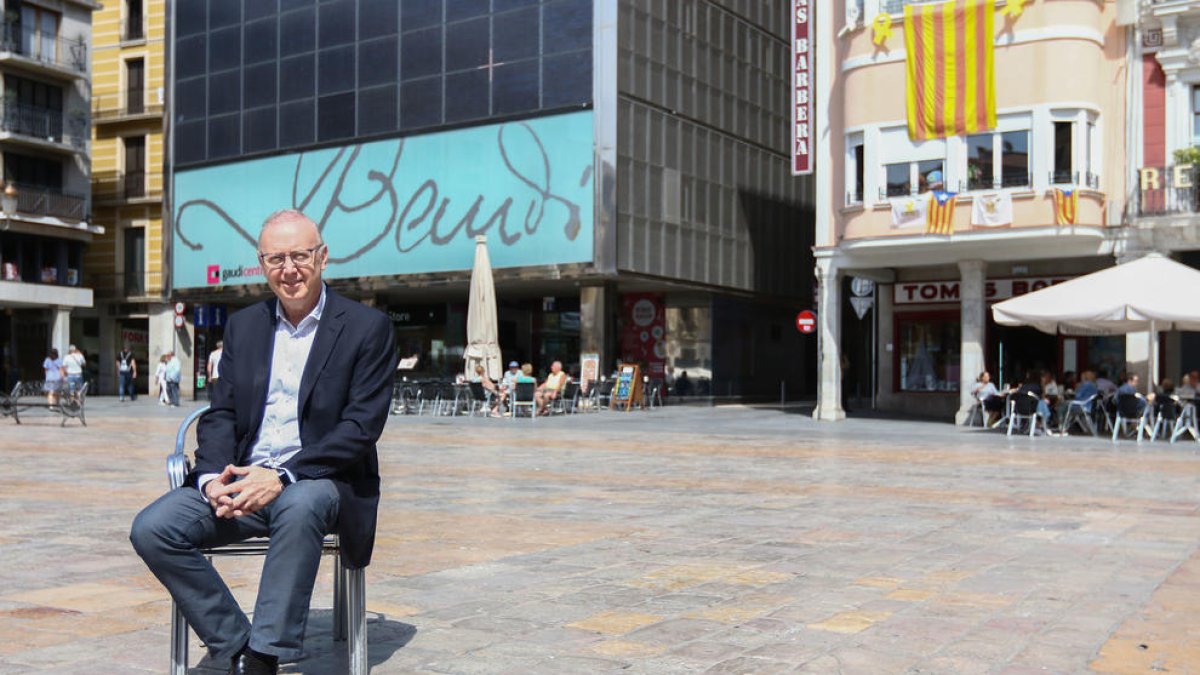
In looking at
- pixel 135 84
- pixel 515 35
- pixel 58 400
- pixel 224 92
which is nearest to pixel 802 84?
pixel 515 35

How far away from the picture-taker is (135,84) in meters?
47.5

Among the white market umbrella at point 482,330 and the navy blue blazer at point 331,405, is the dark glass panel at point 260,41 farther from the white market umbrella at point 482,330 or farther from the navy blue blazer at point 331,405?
the navy blue blazer at point 331,405

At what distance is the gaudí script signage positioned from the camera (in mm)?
33938

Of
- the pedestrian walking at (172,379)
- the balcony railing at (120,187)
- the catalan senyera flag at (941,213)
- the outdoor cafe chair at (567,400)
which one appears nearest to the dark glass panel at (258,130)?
the pedestrian walking at (172,379)

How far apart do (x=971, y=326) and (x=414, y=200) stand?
58.0ft

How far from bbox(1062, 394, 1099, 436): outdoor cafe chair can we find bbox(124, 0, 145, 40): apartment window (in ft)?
127

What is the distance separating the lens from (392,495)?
1088 centimetres

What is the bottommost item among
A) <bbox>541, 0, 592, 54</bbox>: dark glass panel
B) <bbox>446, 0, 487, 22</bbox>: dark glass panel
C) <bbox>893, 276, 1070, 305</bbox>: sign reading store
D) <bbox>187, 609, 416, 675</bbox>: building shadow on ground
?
<bbox>187, 609, 416, 675</bbox>: building shadow on ground

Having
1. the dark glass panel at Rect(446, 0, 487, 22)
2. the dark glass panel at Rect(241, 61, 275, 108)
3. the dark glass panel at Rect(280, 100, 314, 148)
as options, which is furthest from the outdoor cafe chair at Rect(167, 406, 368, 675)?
the dark glass panel at Rect(241, 61, 275, 108)

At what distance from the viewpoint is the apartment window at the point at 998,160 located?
80.2ft

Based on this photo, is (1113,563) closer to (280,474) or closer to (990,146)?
(280,474)

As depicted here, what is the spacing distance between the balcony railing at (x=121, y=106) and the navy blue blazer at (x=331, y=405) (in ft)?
150

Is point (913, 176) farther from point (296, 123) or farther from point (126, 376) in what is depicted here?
point (126, 376)

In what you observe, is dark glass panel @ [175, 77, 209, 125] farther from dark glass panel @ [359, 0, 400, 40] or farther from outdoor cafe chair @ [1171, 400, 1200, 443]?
outdoor cafe chair @ [1171, 400, 1200, 443]
